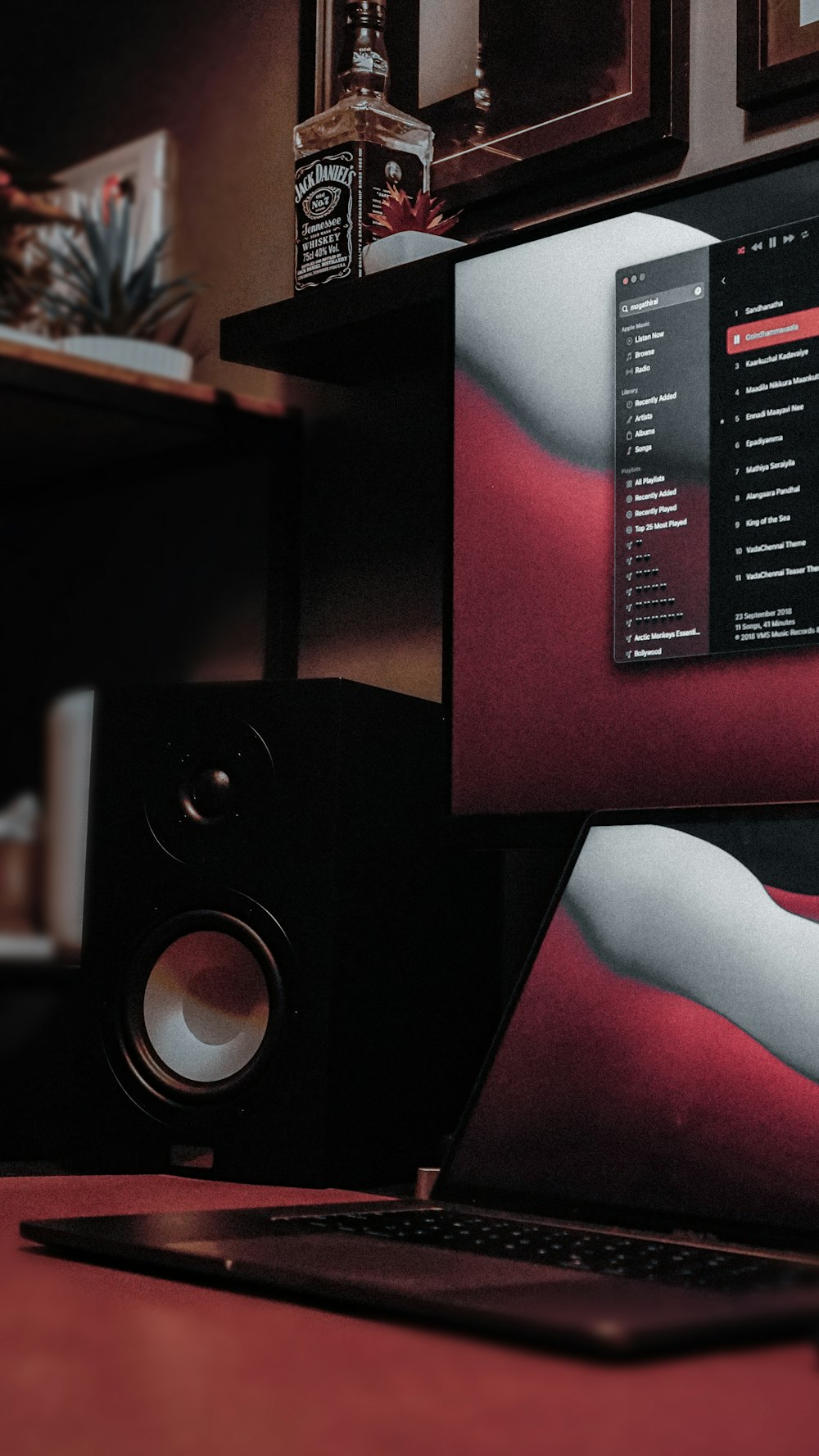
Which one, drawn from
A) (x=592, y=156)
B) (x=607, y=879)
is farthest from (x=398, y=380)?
(x=607, y=879)

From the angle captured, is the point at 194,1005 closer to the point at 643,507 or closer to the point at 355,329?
the point at 643,507

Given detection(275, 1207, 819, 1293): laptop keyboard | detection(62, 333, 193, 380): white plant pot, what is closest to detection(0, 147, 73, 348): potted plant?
detection(62, 333, 193, 380): white plant pot

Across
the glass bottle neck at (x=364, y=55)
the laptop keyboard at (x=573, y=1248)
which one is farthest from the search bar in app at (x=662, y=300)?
the laptop keyboard at (x=573, y=1248)

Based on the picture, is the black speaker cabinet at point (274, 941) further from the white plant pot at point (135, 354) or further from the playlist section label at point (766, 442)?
the white plant pot at point (135, 354)

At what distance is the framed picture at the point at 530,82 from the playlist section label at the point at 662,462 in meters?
0.23

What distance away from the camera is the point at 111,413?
1.42 meters

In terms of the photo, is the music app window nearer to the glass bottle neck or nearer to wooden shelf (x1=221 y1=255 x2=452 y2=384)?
wooden shelf (x1=221 y1=255 x2=452 y2=384)

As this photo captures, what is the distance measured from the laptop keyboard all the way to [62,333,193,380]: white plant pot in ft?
3.21

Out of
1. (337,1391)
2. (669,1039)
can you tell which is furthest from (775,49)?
(337,1391)

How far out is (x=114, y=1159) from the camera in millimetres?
995

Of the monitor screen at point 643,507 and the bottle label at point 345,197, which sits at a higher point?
the bottle label at point 345,197

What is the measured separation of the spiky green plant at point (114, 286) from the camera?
158 cm

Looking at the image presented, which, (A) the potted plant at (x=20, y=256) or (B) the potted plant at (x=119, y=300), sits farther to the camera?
(A) the potted plant at (x=20, y=256)

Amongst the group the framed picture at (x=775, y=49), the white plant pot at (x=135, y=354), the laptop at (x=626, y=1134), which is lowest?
the laptop at (x=626, y=1134)
